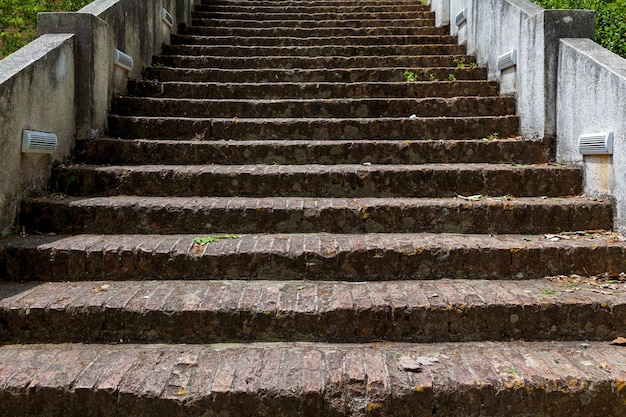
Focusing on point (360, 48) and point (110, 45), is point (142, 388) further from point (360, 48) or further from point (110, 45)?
point (360, 48)

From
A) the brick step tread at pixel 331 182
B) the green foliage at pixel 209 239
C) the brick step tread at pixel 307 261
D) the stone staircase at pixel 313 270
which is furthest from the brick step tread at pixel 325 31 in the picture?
the brick step tread at pixel 307 261

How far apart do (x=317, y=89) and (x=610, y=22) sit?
9.59 feet

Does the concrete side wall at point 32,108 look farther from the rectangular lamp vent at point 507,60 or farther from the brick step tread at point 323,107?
the rectangular lamp vent at point 507,60

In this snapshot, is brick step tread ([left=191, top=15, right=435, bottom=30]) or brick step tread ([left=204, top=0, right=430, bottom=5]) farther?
brick step tread ([left=204, top=0, right=430, bottom=5])

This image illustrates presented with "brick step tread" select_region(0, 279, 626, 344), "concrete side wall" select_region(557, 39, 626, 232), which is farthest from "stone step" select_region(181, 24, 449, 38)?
"brick step tread" select_region(0, 279, 626, 344)

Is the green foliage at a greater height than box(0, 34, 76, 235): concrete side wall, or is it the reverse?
box(0, 34, 76, 235): concrete side wall

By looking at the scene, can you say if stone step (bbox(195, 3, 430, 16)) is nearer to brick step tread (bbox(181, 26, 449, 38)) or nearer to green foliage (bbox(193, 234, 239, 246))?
brick step tread (bbox(181, 26, 449, 38))

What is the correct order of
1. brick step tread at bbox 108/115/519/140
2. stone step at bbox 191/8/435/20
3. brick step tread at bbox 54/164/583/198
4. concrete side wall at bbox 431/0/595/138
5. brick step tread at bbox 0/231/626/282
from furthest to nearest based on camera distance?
1. stone step at bbox 191/8/435/20
2. brick step tread at bbox 108/115/519/140
3. concrete side wall at bbox 431/0/595/138
4. brick step tread at bbox 54/164/583/198
5. brick step tread at bbox 0/231/626/282

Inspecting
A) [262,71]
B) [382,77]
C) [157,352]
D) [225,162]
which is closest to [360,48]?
[382,77]

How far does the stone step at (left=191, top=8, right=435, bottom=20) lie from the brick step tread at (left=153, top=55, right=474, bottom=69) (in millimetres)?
1786

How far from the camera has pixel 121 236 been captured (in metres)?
3.29

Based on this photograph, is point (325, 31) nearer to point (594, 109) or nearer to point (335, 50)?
point (335, 50)

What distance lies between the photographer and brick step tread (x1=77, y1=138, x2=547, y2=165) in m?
4.09

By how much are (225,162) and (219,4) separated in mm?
5297
